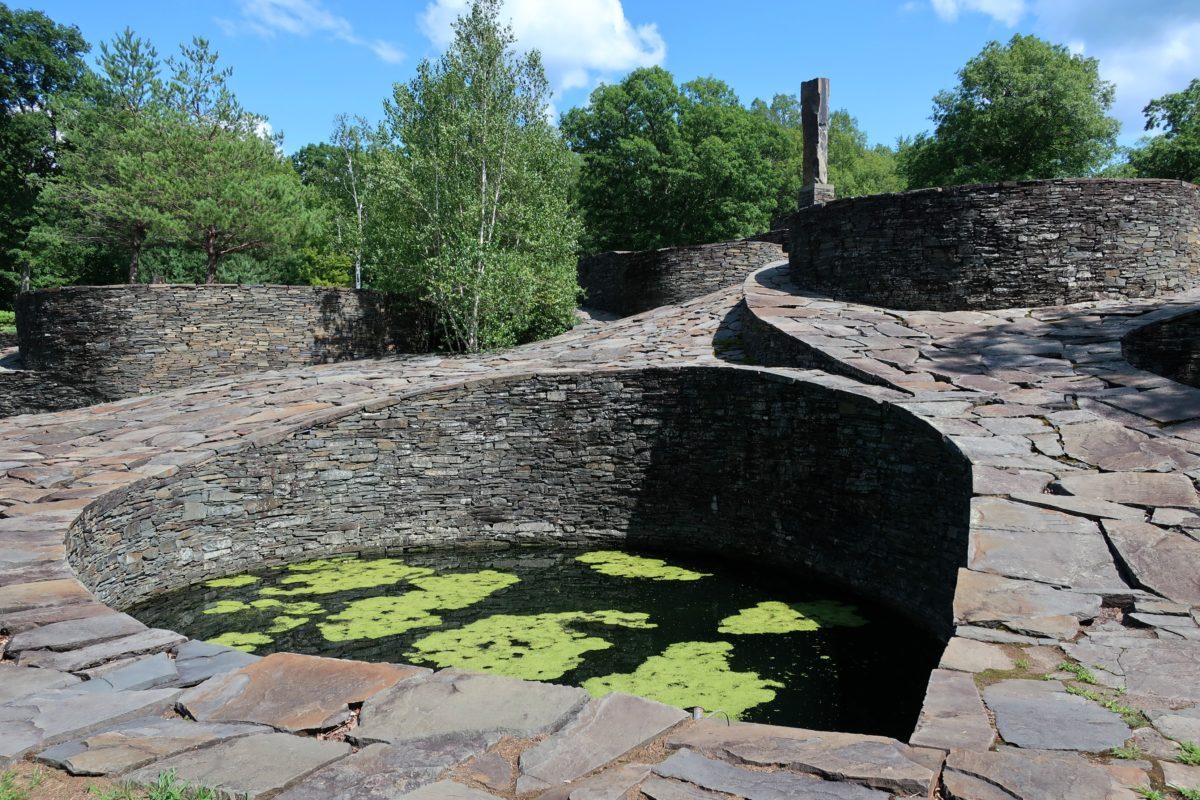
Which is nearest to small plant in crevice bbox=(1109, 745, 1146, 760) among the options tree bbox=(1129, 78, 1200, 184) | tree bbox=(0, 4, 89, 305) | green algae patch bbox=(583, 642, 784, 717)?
green algae patch bbox=(583, 642, 784, 717)

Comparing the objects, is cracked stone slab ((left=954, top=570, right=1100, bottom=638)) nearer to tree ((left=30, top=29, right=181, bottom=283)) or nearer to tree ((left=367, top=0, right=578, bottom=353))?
tree ((left=367, top=0, right=578, bottom=353))

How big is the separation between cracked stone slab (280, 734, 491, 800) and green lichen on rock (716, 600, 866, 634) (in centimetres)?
387

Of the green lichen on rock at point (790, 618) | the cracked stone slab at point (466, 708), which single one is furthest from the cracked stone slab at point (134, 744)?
the green lichen on rock at point (790, 618)

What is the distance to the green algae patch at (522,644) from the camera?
5.54 m

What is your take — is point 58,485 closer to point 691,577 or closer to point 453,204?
point 691,577

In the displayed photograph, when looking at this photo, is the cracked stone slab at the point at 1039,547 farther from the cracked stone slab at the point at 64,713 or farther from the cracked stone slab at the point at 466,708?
the cracked stone slab at the point at 64,713

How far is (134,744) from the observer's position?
2605 mm

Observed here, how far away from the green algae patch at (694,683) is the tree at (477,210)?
8511 millimetres

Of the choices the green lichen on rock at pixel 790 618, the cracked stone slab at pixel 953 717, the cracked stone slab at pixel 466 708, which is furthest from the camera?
the green lichen on rock at pixel 790 618

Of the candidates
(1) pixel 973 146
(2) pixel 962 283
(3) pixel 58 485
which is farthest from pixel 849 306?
(1) pixel 973 146

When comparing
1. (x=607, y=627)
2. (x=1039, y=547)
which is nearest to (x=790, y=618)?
(x=607, y=627)

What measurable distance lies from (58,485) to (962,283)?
9.26 metres

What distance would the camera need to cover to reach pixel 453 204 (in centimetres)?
1420

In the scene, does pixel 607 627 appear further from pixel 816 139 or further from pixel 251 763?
pixel 816 139
